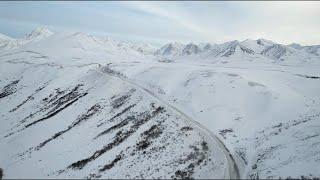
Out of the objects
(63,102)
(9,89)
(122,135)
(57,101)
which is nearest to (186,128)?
(122,135)

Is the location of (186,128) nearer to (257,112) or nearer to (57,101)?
(257,112)

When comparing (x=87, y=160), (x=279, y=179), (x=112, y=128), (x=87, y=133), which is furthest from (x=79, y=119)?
(x=279, y=179)

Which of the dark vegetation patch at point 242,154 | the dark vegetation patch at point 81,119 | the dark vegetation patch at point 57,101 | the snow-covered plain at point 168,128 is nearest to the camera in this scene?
the snow-covered plain at point 168,128

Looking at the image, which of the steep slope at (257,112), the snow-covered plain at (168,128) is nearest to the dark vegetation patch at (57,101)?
the snow-covered plain at (168,128)

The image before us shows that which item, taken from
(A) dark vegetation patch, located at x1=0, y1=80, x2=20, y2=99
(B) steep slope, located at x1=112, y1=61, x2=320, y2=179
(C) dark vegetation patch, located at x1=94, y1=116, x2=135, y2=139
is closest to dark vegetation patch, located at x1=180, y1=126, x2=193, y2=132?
(B) steep slope, located at x1=112, y1=61, x2=320, y2=179

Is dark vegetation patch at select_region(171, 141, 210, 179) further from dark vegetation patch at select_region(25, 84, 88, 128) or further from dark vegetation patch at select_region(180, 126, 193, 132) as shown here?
dark vegetation patch at select_region(25, 84, 88, 128)

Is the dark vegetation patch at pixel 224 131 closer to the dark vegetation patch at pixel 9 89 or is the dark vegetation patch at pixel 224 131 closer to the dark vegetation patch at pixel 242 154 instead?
the dark vegetation patch at pixel 242 154

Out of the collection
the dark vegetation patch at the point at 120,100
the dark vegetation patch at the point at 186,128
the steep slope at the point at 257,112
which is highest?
the steep slope at the point at 257,112
